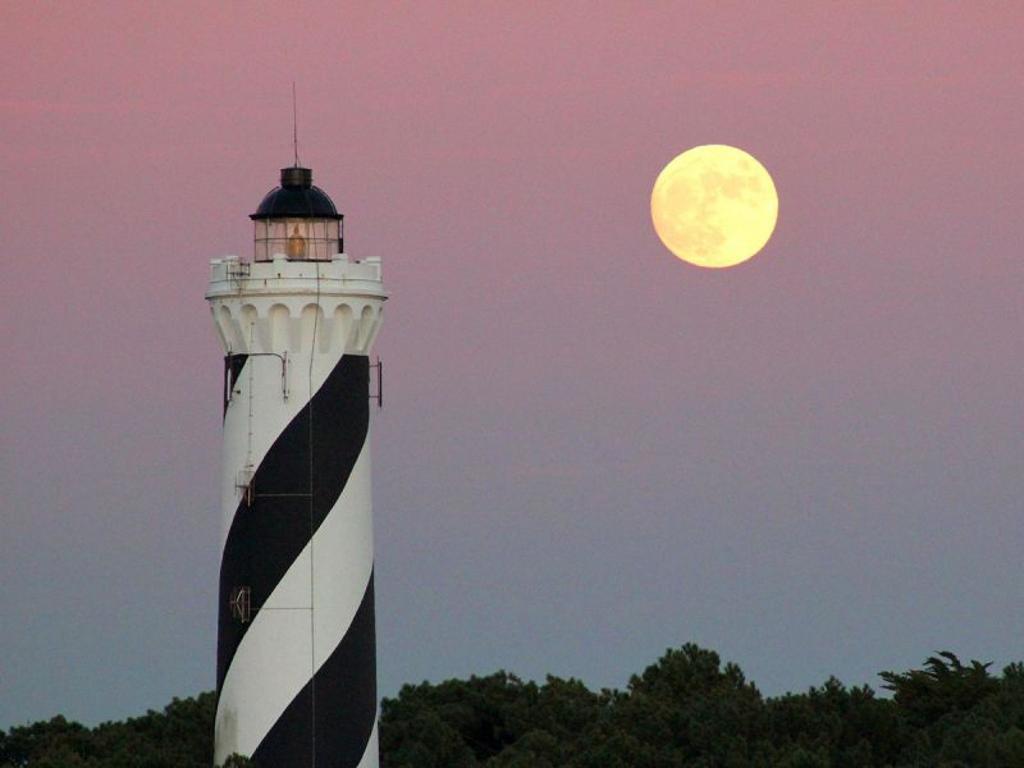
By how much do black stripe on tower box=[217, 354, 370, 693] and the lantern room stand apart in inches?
93.1

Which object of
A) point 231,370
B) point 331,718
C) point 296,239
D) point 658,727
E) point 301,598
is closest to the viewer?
point 301,598

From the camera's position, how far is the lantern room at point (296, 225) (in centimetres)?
5034

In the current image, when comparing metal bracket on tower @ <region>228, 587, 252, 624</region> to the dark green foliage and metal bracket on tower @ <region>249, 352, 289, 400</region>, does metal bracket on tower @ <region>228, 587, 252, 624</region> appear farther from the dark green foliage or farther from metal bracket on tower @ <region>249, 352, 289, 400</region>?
the dark green foliage

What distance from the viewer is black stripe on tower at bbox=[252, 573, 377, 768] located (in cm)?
4919

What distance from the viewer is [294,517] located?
49.1m

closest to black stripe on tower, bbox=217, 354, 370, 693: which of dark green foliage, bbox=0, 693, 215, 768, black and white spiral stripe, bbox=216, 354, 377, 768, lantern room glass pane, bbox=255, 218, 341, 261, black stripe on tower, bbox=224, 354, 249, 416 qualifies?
black and white spiral stripe, bbox=216, 354, 377, 768

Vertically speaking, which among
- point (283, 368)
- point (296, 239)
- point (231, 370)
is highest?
point (296, 239)

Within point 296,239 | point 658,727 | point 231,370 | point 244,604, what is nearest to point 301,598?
point 244,604

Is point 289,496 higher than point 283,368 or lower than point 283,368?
lower

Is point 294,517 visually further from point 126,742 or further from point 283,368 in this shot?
point 126,742

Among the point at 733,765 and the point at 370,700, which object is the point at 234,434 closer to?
the point at 370,700

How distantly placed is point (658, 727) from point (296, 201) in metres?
14.4

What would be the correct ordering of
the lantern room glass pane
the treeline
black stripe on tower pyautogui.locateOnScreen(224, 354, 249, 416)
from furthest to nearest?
the treeline
the lantern room glass pane
black stripe on tower pyautogui.locateOnScreen(224, 354, 249, 416)

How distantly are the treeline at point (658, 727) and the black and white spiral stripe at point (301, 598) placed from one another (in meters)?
4.74
